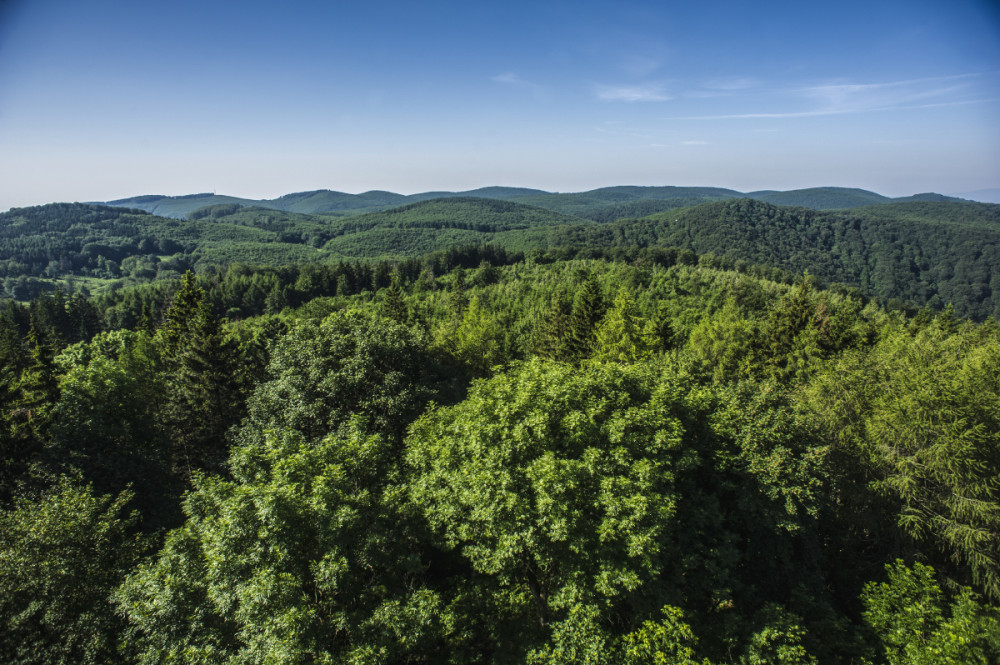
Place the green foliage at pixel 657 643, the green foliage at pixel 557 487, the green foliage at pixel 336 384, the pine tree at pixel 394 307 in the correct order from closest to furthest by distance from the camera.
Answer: the green foliage at pixel 657 643 → the green foliage at pixel 557 487 → the green foliage at pixel 336 384 → the pine tree at pixel 394 307

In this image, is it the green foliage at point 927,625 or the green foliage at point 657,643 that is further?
the green foliage at point 657,643

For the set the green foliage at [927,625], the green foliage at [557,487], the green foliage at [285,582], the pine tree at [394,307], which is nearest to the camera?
the green foliage at [285,582]

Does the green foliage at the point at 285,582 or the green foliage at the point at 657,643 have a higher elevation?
the green foliage at the point at 285,582

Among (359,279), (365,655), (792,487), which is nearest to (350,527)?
(365,655)

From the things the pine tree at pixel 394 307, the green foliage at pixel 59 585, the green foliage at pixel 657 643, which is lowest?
the green foliage at pixel 657 643

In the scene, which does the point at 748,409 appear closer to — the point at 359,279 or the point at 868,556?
the point at 868,556

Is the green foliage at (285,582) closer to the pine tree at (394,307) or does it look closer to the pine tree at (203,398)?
the pine tree at (203,398)

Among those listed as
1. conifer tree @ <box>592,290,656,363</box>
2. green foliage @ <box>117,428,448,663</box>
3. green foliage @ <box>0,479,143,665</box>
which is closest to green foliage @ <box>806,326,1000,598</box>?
conifer tree @ <box>592,290,656,363</box>

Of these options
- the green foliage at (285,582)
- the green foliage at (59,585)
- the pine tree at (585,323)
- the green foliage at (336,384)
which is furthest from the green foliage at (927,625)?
the pine tree at (585,323)

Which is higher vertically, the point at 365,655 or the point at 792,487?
the point at 792,487
